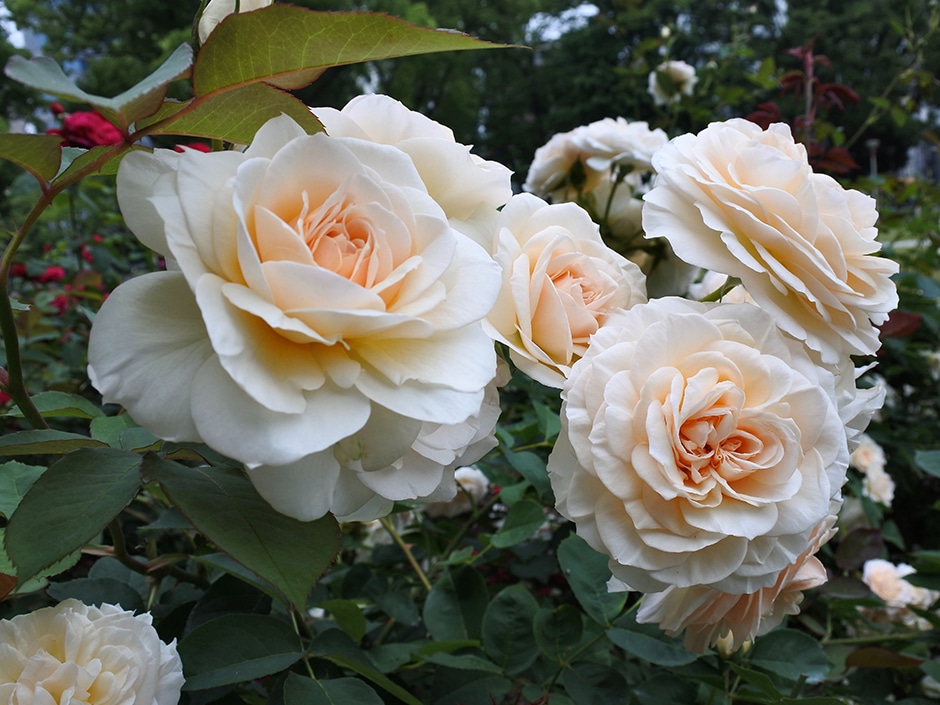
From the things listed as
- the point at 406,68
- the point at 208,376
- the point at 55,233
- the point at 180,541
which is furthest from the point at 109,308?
the point at 406,68

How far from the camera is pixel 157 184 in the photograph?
0.85 ft

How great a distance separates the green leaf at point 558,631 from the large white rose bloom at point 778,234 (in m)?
0.26

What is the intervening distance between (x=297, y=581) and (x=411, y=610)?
0.36 meters

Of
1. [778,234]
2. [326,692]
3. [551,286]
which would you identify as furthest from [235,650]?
[778,234]

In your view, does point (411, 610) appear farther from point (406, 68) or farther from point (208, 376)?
point (406, 68)

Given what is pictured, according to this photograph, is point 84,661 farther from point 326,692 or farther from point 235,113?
point 235,113

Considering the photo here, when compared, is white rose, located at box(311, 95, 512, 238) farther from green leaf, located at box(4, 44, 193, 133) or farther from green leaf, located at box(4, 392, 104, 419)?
green leaf, located at box(4, 392, 104, 419)

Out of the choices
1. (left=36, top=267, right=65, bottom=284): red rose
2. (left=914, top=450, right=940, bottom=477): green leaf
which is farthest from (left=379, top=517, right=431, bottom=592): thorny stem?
(left=36, top=267, right=65, bottom=284): red rose

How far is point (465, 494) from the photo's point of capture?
100 centimetres

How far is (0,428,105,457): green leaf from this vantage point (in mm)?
297

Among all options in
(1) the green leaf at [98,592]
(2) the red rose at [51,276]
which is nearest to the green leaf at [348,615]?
(1) the green leaf at [98,592]

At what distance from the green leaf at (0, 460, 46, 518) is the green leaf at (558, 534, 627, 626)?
364 millimetres

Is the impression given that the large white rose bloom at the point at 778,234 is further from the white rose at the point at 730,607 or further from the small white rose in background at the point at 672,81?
the small white rose in background at the point at 672,81

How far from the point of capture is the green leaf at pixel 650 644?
51 centimetres
